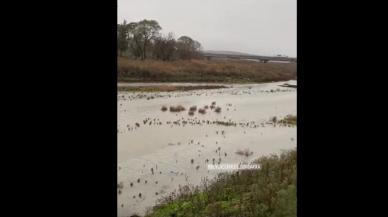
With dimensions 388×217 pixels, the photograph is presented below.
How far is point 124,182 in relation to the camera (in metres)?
3.06

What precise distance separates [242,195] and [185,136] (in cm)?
79

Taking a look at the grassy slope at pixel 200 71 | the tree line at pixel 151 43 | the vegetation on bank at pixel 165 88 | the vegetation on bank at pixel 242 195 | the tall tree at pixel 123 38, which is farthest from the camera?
the vegetation on bank at pixel 165 88

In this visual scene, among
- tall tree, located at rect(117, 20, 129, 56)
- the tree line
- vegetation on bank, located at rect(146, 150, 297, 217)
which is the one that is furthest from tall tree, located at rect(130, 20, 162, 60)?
vegetation on bank, located at rect(146, 150, 297, 217)

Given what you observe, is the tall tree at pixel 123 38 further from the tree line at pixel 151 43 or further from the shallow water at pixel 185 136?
the shallow water at pixel 185 136

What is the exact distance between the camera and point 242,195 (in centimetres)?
282

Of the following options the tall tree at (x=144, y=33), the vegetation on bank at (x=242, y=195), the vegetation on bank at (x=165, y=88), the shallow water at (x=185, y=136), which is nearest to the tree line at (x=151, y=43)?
the tall tree at (x=144, y=33)

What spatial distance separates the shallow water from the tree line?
40 cm

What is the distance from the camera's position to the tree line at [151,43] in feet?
9.63

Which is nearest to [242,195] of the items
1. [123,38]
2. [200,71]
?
[200,71]

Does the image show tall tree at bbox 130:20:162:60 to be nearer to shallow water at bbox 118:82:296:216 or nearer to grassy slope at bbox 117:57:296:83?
grassy slope at bbox 117:57:296:83

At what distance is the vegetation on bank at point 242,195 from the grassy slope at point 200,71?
2.81ft
